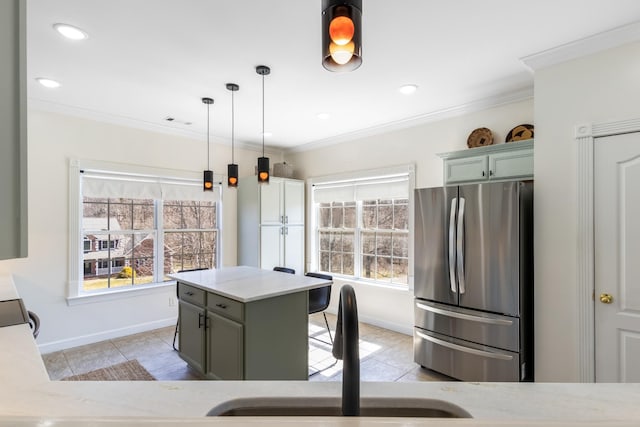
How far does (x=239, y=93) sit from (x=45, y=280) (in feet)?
9.36

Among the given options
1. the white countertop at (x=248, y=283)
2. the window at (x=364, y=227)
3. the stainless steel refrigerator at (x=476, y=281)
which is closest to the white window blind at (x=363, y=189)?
the window at (x=364, y=227)

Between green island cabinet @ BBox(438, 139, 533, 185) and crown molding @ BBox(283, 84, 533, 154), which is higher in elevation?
crown molding @ BBox(283, 84, 533, 154)

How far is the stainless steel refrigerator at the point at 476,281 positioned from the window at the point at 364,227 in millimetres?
1055

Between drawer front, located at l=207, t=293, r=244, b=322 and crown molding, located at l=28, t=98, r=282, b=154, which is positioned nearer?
drawer front, located at l=207, t=293, r=244, b=322

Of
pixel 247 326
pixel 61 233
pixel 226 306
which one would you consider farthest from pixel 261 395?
pixel 61 233

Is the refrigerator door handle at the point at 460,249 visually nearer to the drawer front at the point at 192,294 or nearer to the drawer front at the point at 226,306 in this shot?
the drawer front at the point at 226,306

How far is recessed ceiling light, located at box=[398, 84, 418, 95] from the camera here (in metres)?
3.01

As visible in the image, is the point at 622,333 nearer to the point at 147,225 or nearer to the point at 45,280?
the point at 147,225

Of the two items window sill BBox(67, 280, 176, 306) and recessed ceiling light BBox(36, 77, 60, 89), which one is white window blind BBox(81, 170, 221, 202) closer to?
recessed ceiling light BBox(36, 77, 60, 89)

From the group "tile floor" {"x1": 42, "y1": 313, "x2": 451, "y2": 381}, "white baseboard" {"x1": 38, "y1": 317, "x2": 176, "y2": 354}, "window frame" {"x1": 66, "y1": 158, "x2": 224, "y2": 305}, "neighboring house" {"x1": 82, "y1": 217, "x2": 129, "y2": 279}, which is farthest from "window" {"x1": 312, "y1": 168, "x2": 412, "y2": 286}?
→ "neighboring house" {"x1": 82, "y1": 217, "x2": 129, "y2": 279}

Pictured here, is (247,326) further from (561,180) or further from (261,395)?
(561,180)

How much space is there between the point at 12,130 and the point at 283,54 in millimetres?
2075

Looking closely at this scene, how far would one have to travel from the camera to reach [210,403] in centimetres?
86

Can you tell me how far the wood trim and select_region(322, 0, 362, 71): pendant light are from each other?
215cm
